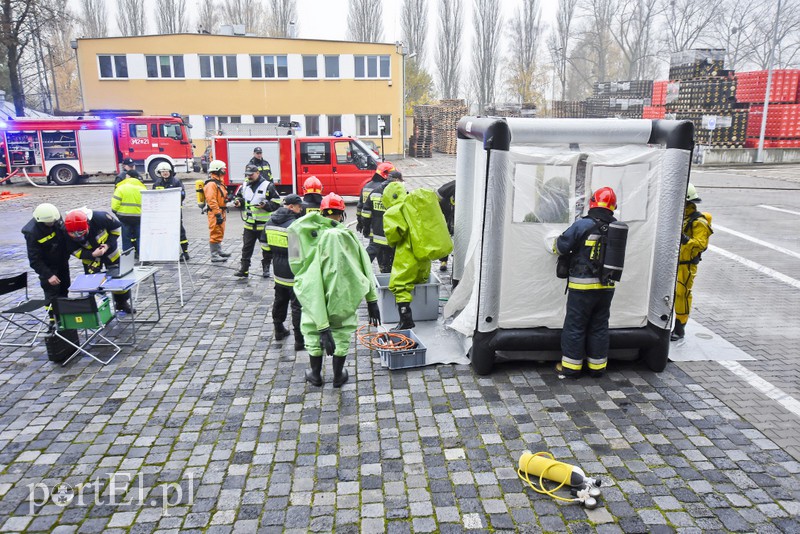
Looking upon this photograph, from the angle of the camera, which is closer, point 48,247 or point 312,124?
point 48,247

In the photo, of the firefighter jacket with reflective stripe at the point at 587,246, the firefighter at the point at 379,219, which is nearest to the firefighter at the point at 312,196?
the firefighter at the point at 379,219

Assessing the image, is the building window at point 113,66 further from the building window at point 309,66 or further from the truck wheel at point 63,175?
the truck wheel at point 63,175

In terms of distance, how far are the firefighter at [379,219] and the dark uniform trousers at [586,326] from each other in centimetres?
334

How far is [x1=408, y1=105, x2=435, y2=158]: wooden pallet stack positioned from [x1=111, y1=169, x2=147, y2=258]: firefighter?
26802 millimetres

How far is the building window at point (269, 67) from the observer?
3325 centimetres

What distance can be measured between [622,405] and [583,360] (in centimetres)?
66

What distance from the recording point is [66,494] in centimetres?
434

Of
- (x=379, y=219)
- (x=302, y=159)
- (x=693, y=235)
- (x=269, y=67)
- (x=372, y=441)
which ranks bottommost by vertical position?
(x=372, y=441)

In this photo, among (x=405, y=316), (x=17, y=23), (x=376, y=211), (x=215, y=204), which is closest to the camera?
(x=405, y=316)

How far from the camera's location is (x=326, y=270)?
5.66 meters

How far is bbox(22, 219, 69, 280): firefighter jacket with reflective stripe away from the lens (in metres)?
6.75

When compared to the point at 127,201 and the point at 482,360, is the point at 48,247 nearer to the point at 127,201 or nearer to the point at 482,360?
the point at 127,201

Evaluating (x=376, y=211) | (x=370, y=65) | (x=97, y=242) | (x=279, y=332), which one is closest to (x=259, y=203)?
(x=376, y=211)

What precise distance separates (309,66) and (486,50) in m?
20.5
